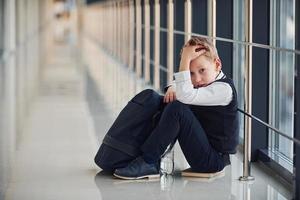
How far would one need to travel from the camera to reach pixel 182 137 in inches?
142

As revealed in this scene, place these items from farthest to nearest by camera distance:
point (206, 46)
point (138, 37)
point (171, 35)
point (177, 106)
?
point (138, 37) < point (171, 35) < point (206, 46) < point (177, 106)

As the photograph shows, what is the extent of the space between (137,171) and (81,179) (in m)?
0.28

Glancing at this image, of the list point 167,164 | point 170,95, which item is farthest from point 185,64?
point 167,164

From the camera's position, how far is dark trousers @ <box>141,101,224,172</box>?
11.6ft

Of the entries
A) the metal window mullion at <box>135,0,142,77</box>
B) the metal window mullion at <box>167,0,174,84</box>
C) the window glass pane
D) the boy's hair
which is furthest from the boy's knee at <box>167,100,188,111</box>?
the metal window mullion at <box>135,0,142,77</box>

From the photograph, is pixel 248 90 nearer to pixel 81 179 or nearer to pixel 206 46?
pixel 206 46

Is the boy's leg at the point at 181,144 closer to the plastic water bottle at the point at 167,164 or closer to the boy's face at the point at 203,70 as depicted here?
the plastic water bottle at the point at 167,164

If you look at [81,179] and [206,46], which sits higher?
[206,46]

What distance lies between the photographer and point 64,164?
416cm

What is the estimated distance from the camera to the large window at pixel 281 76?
4.11 m

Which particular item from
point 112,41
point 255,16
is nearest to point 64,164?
point 255,16

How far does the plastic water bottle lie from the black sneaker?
2.6 inches

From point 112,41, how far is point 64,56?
944mm

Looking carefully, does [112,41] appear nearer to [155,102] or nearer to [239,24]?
[239,24]
